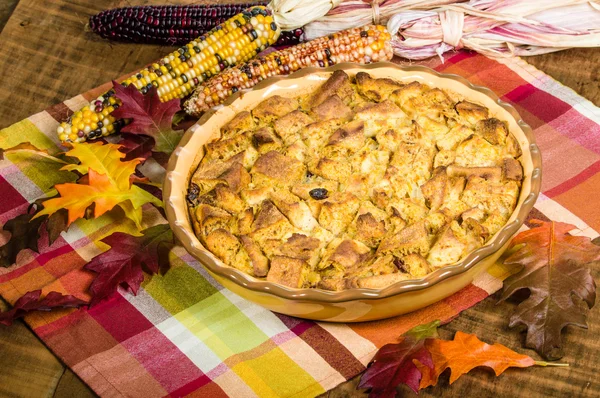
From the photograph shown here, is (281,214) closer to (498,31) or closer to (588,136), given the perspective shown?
(588,136)

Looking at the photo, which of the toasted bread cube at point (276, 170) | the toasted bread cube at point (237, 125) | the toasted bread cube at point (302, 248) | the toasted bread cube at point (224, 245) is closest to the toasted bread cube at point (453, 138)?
the toasted bread cube at point (276, 170)

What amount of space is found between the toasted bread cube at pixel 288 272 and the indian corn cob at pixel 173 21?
162 cm

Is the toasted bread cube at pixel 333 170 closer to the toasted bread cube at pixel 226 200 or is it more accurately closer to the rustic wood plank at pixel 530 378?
the toasted bread cube at pixel 226 200

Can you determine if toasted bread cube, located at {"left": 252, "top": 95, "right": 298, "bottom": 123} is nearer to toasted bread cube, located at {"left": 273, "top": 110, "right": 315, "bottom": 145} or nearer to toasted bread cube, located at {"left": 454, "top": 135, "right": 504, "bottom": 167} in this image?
toasted bread cube, located at {"left": 273, "top": 110, "right": 315, "bottom": 145}

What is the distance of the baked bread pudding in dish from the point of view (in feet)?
8.63

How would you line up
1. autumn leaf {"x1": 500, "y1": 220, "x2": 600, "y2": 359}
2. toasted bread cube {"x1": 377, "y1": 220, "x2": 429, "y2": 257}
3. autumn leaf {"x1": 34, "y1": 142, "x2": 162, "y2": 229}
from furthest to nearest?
autumn leaf {"x1": 34, "y1": 142, "x2": 162, "y2": 229} < autumn leaf {"x1": 500, "y1": 220, "x2": 600, "y2": 359} < toasted bread cube {"x1": 377, "y1": 220, "x2": 429, "y2": 257}

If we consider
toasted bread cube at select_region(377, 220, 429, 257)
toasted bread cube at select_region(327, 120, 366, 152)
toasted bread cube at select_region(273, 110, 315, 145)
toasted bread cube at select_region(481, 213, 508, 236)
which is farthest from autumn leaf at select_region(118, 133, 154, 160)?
toasted bread cube at select_region(481, 213, 508, 236)

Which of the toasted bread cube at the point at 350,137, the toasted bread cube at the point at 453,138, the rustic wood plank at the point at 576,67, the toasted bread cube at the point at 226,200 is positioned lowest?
the rustic wood plank at the point at 576,67

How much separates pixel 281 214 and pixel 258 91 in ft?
2.17

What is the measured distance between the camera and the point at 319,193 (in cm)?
283

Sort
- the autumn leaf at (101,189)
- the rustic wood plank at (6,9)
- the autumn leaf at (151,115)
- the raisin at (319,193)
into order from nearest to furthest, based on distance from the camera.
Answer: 1. the raisin at (319,193)
2. the autumn leaf at (101,189)
3. the autumn leaf at (151,115)
4. the rustic wood plank at (6,9)

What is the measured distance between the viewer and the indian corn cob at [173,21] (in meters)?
3.95

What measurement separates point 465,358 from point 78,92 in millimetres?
2208

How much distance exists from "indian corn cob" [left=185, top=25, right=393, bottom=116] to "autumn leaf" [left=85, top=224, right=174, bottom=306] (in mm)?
695
